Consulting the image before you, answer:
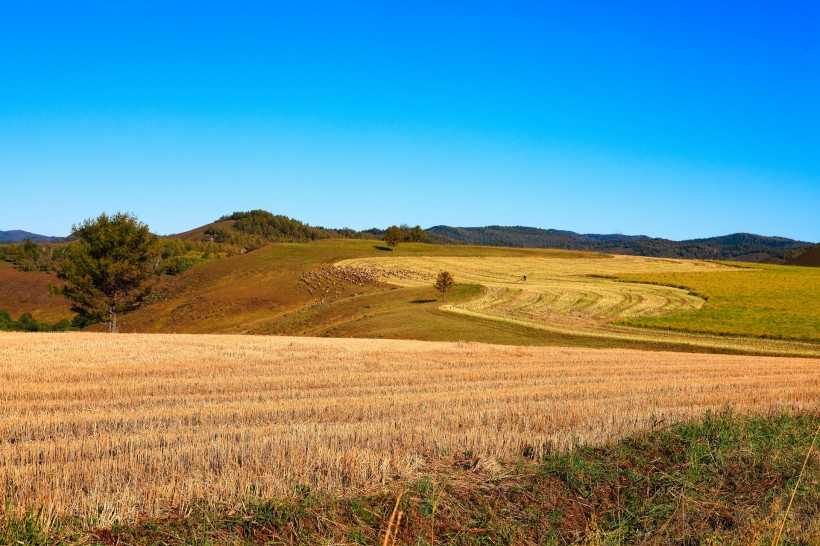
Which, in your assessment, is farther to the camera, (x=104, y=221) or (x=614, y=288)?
(x=614, y=288)

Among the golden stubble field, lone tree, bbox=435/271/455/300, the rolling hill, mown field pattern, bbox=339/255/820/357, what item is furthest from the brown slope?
the rolling hill

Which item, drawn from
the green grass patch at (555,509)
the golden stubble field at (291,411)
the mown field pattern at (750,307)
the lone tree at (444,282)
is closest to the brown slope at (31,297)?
the lone tree at (444,282)

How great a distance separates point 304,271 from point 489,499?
81.1 m

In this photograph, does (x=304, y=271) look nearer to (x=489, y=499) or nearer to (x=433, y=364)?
(x=433, y=364)

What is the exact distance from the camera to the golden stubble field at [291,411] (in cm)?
746

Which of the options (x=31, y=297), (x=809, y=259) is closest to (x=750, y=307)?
(x=809, y=259)

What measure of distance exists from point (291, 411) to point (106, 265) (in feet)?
139

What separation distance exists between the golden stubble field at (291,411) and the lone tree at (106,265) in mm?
25647

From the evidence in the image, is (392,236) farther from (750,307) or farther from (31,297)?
(750,307)

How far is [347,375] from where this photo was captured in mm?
18406

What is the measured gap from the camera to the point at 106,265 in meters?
49.1

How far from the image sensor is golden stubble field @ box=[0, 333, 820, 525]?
294 inches

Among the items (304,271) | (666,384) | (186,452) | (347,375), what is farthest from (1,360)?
(304,271)

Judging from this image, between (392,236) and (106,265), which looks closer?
(106,265)
